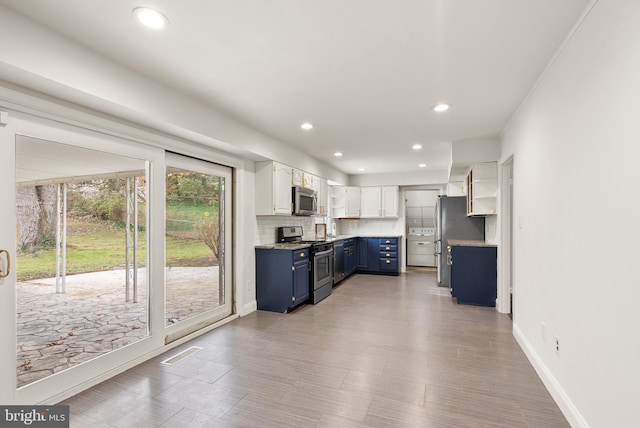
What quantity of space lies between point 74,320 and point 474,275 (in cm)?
476

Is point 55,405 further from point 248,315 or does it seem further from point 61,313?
point 248,315

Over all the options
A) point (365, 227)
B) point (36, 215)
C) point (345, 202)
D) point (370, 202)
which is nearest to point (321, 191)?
point (345, 202)

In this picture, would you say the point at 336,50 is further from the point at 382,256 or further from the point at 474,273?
the point at 382,256

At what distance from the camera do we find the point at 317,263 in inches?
197

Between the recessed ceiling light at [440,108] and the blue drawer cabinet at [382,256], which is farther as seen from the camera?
the blue drawer cabinet at [382,256]

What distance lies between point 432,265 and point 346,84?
6.96m

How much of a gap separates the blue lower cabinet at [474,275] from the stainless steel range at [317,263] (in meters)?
2.00

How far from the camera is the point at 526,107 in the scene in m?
3.05

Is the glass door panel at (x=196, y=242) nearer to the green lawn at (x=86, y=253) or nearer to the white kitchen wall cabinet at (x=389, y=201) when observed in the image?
the green lawn at (x=86, y=253)

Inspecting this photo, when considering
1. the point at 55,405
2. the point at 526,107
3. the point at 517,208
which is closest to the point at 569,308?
the point at 517,208

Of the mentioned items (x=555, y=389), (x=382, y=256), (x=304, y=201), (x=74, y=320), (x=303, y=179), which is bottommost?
(x=555, y=389)

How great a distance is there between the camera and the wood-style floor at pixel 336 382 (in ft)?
6.66

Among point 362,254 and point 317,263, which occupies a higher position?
point 317,263

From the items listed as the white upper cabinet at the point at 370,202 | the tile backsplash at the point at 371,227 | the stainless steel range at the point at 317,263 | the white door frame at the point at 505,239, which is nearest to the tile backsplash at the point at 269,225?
the stainless steel range at the point at 317,263
